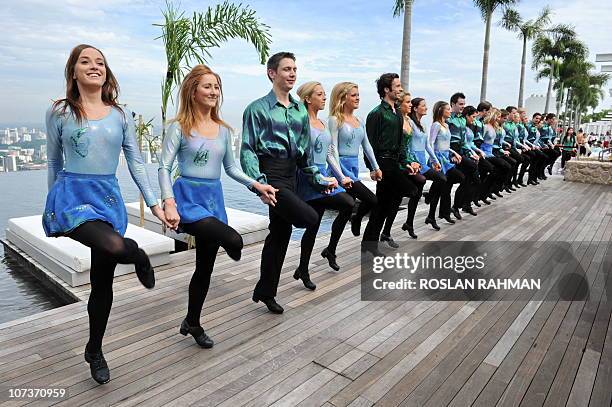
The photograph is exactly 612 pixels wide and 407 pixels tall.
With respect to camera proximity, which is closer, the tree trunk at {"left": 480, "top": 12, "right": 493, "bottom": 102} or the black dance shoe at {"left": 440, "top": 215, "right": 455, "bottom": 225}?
the black dance shoe at {"left": 440, "top": 215, "right": 455, "bottom": 225}

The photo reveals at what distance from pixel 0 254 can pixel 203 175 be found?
4082 mm

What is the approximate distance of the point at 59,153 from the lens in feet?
7.62

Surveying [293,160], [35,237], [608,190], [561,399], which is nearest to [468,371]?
[561,399]

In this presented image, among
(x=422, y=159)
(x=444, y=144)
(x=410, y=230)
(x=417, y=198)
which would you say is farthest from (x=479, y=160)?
(x=417, y=198)

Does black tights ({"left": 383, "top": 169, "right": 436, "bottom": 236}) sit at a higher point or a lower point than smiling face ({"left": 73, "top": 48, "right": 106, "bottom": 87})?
lower

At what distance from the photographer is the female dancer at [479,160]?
7473 mm

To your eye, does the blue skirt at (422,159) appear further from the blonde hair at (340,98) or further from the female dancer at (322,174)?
the female dancer at (322,174)

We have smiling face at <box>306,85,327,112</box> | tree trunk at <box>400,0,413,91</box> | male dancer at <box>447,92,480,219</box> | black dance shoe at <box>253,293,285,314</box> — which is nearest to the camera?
black dance shoe at <box>253,293,285,314</box>

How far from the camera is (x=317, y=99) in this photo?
3973 millimetres

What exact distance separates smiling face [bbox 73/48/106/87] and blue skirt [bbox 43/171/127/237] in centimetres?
47

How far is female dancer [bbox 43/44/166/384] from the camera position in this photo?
2.21 meters

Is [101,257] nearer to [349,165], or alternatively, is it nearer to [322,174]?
[322,174]

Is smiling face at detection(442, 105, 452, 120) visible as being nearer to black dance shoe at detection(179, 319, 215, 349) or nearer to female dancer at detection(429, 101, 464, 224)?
female dancer at detection(429, 101, 464, 224)

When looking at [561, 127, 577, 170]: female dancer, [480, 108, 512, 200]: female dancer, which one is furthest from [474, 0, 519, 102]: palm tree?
[480, 108, 512, 200]: female dancer
